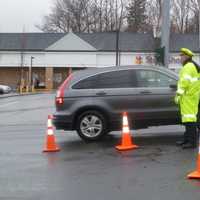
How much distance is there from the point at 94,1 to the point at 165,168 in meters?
86.1

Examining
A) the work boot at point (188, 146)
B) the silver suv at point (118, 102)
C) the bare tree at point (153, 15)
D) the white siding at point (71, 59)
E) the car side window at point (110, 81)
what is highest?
the bare tree at point (153, 15)

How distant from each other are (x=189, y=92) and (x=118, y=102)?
2.20 meters

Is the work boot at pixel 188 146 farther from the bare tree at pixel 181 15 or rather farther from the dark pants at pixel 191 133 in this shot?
the bare tree at pixel 181 15

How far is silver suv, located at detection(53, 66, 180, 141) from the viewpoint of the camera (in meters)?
12.5

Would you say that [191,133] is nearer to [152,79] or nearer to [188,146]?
[188,146]

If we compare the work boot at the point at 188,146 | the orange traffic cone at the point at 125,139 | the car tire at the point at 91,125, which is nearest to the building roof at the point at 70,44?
the car tire at the point at 91,125

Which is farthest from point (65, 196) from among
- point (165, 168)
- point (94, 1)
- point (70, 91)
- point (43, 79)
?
point (94, 1)

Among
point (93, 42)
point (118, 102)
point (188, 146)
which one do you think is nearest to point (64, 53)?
point (93, 42)

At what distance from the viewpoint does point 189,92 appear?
1068 cm

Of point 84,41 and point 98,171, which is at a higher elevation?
point 84,41

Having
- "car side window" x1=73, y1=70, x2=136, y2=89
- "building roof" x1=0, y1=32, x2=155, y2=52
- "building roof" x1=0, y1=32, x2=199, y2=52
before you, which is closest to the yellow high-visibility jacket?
"car side window" x1=73, y1=70, x2=136, y2=89

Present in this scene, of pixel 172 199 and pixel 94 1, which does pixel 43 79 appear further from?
pixel 172 199

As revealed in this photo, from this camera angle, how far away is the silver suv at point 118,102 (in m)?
12.5

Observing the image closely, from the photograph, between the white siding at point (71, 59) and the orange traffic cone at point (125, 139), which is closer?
the orange traffic cone at point (125, 139)
